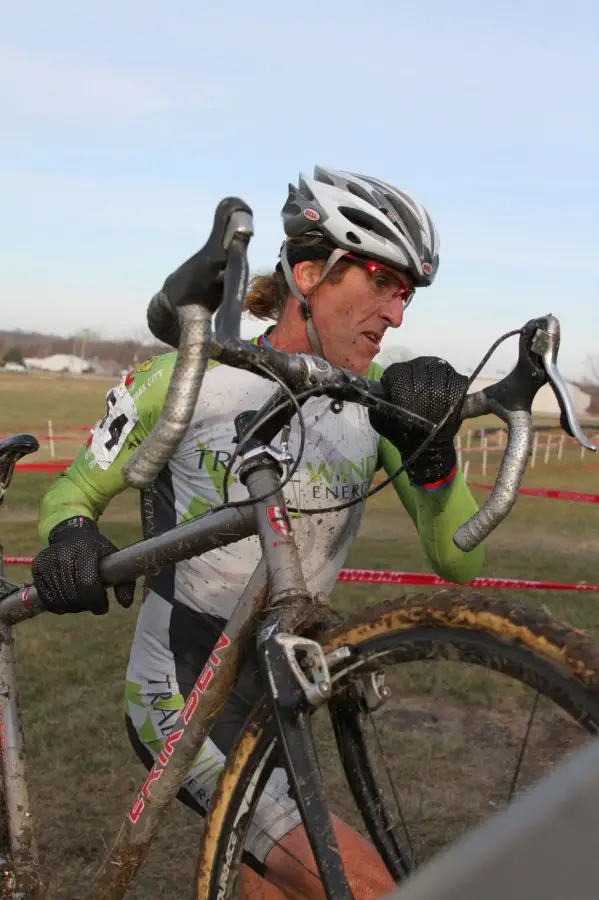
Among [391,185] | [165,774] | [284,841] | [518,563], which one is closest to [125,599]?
[165,774]

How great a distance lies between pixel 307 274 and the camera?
295cm

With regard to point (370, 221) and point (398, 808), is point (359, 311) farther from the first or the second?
point (398, 808)

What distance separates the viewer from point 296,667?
1787 mm

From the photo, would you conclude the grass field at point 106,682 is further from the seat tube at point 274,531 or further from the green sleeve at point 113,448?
the green sleeve at point 113,448

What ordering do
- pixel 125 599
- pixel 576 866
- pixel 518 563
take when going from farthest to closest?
pixel 518 563 → pixel 125 599 → pixel 576 866

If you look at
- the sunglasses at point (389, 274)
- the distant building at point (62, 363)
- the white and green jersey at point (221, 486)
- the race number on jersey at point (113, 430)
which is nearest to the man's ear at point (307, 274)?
the sunglasses at point (389, 274)

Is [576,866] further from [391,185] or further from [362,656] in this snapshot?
[391,185]

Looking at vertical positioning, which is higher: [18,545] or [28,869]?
[28,869]

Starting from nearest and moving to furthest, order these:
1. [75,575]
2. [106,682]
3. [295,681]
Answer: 1. [295,681]
2. [75,575]
3. [106,682]

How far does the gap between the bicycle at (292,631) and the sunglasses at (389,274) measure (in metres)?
0.76

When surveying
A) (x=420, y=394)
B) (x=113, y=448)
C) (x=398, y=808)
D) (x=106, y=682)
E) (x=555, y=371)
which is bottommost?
(x=106, y=682)

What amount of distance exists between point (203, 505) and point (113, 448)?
1.11 feet

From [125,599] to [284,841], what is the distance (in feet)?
2.50

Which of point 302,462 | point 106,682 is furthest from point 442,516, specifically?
point 106,682
